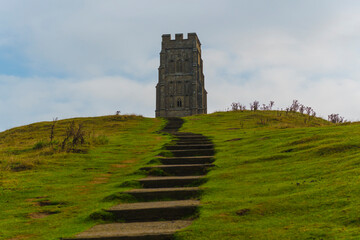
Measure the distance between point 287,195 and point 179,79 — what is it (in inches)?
2567

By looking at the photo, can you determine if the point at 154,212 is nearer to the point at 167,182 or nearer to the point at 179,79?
the point at 167,182

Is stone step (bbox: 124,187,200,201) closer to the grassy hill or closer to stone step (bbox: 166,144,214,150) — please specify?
the grassy hill

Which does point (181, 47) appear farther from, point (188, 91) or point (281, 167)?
point (281, 167)

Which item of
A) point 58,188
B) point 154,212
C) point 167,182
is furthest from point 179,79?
point 154,212

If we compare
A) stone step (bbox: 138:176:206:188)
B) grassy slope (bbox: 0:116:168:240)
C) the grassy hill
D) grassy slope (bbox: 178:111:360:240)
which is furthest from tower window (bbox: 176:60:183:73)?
stone step (bbox: 138:176:206:188)

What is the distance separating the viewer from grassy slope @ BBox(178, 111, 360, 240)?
15.3 feet

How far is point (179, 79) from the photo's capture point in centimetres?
7062

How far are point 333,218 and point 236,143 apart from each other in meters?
10.2

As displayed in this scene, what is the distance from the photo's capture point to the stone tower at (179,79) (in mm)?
68938

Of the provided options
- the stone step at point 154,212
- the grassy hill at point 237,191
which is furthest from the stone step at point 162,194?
the stone step at point 154,212

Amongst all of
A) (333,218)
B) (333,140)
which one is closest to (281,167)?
(333,140)

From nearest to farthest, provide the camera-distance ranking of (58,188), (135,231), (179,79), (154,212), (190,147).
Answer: (135,231) → (154,212) → (58,188) → (190,147) → (179,79)

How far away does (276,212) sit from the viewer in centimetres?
552

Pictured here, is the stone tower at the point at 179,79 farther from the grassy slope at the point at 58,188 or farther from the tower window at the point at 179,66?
the grassy slope at the point at 58,188
